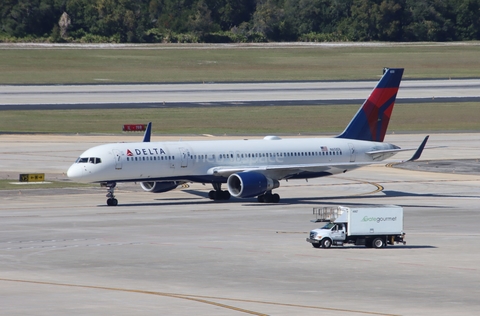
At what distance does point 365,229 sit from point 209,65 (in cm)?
14298

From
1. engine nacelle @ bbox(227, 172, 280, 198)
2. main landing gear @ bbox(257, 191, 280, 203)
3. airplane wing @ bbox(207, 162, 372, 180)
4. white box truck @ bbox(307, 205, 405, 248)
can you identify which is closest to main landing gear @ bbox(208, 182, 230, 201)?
airplane wing @ bbox(207, 162, 372, 180)

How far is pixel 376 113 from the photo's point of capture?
214 ft

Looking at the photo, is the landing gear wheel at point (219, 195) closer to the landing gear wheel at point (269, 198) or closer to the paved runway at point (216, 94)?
the landing gear wheel at point (269, 198)

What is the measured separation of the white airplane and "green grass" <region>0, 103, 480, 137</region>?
36.2 metres

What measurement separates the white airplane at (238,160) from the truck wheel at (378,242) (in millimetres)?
15955

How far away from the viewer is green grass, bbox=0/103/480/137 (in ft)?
344

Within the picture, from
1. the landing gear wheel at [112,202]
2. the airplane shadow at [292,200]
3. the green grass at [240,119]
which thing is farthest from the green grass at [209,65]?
the landing gear wheel at [112,202]

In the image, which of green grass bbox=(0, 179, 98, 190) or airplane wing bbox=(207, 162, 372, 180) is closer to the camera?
airplane wing bbox=(207, 162, 372, 180)

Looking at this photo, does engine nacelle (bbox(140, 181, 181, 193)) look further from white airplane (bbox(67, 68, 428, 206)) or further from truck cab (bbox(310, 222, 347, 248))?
truck cab (bbox(310, 222, 347, 248))

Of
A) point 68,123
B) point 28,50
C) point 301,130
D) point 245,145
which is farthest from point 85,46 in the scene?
point 245,145

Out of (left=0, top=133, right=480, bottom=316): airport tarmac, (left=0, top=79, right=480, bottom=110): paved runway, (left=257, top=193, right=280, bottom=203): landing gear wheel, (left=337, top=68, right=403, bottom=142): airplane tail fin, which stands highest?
(left=0, top=79, right=480, bottom=110): paved runway

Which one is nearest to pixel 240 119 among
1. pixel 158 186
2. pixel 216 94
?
pixel 216 94

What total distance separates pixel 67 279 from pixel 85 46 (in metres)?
171

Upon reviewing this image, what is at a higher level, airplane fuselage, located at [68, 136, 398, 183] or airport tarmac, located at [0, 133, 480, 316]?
airplane fuselage, located at [68, 136, 398, 183]
